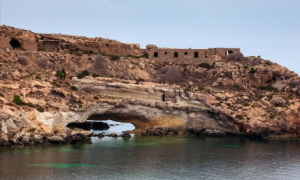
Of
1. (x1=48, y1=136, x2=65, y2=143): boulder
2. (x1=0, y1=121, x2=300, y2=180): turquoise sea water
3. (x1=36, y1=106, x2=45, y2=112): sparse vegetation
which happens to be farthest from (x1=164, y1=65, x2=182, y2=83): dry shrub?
(x1=48, y1=136, x2=65, y2=143): boulder

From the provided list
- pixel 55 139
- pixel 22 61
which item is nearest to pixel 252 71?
pixel 22 61

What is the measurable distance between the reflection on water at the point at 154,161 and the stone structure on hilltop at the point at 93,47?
19.1 meters

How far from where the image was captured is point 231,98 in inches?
2719

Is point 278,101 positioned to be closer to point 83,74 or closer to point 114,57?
point 114,57

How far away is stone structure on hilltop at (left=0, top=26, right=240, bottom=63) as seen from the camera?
230 ft

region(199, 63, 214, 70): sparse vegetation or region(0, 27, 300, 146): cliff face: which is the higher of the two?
region(199, 63, 214, 70): sparse vegetation

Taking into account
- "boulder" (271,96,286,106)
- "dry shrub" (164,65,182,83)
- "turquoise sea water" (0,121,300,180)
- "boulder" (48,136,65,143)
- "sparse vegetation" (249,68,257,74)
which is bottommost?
"turquoise sea water" (0,121,300,180)

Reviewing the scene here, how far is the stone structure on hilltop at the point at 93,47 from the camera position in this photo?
70.1 meters

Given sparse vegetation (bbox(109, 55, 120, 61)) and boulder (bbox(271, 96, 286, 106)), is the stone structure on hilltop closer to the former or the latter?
sparse vegetation (bbox(109, 55, 120, 61))

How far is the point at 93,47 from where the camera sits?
75938 millimetres

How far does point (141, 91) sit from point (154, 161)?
2152 cm

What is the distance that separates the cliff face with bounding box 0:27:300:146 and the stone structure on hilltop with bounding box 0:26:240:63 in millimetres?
242

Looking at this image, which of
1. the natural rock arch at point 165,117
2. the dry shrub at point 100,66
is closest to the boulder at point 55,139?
the natural rock arch at point 165,117

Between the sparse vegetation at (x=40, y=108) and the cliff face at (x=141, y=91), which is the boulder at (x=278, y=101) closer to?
the cliff face at (x=141, y=91)
